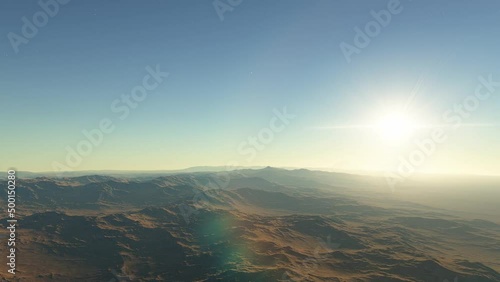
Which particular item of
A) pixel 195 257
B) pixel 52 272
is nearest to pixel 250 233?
pixel 195 257

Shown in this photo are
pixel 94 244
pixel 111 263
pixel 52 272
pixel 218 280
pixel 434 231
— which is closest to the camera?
pixel 218 280

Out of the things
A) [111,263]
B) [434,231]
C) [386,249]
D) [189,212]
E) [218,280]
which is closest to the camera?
[218,280]

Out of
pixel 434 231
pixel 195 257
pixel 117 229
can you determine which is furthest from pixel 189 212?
pixel 434 231

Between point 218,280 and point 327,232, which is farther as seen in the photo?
point 327,232

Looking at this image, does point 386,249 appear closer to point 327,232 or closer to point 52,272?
point 327,232

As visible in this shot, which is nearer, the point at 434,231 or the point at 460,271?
the point at 460,271

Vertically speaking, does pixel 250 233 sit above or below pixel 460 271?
above

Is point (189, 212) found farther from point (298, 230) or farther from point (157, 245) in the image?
point (298, 230)

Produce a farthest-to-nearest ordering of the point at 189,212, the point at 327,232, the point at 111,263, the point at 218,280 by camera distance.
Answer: the point at 189,212
the point at 327,232
the point at 111,263
the point at 218,280

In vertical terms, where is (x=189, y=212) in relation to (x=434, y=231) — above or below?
above
